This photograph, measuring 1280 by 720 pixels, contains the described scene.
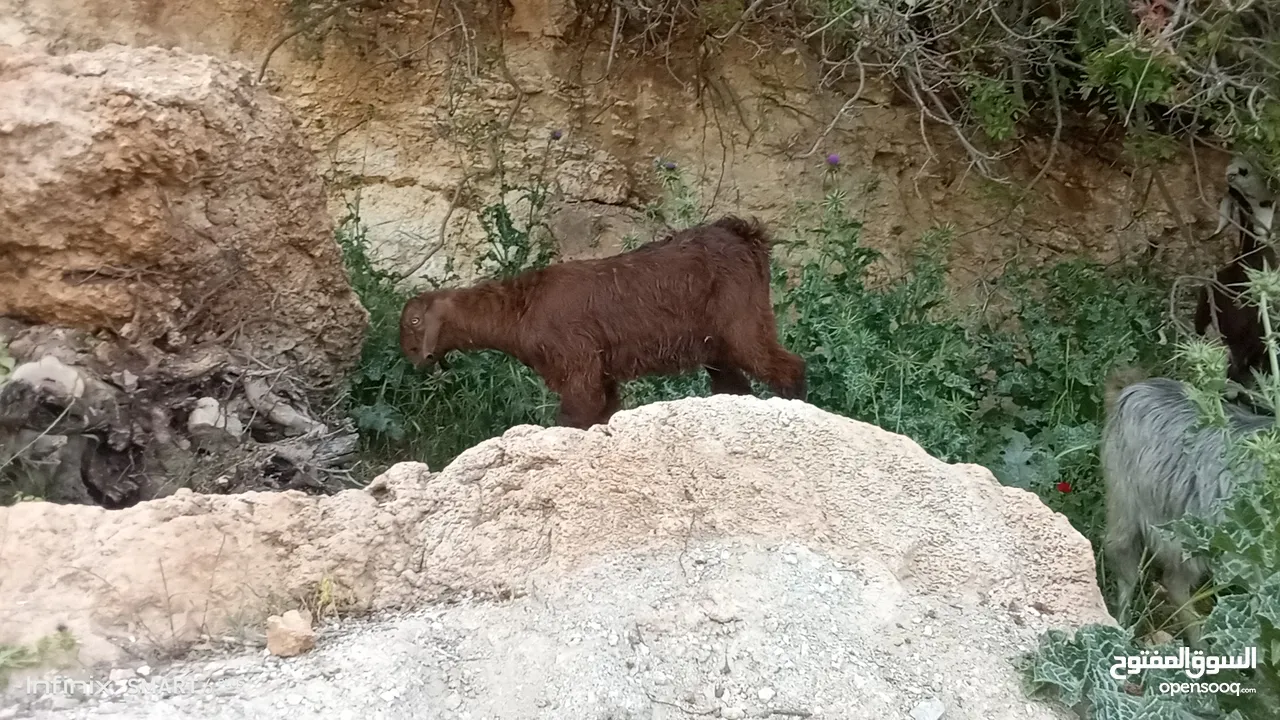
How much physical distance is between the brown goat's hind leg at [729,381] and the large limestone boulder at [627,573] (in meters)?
1.99

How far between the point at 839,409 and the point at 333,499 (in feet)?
8.72

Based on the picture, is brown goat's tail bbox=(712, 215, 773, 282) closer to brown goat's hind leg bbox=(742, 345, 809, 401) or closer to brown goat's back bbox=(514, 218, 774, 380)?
brown goat's back bbox=(514, 218, 774, 380)

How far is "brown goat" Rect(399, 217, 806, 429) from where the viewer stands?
5.03 m

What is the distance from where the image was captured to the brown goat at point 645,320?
16.5ft

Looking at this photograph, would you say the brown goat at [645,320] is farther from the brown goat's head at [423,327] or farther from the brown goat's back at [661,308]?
the brown goat's head at [423,327]

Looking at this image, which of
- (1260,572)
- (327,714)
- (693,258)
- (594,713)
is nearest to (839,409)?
(693,258)

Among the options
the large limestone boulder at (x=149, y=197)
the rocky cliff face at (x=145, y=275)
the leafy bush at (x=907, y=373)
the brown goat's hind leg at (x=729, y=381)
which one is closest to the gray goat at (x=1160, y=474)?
the leafy bush at (x=907, y=373)

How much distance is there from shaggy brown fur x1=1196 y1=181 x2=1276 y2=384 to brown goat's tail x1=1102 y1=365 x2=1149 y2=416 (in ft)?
2.46

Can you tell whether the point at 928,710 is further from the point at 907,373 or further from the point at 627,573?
the point at 907,373

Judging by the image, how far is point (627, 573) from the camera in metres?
2.91

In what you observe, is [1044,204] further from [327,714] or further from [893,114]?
[327,714]

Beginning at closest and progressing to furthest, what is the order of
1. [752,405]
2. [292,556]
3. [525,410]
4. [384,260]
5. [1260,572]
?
[1260,572]
[292,556]
[752,405]
[525,410]
[384,260]

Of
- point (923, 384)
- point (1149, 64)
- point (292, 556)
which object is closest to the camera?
point (292, 556)

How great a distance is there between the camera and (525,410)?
217 inches
